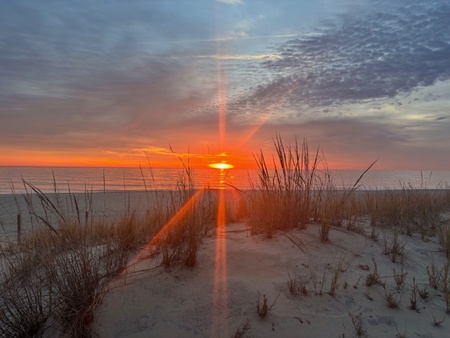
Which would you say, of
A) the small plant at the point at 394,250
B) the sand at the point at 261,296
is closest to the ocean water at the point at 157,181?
the sand at the point at 261,296

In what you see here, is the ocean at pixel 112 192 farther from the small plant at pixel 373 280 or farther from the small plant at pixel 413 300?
the small plant at pixel 413 300

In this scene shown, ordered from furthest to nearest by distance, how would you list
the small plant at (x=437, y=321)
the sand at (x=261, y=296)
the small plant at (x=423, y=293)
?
the small plant at (x=423, y=293) → the small plant at (x=437, y=321) → the sand at (x=261, y=296)

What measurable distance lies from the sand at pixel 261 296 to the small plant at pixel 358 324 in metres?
0.04

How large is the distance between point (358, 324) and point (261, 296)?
940 mm

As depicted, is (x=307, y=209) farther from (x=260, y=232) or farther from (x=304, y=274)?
(x=304, y=274)

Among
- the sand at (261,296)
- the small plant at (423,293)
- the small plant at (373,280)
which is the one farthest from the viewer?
the small plant at (373,280)

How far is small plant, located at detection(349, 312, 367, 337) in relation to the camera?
3205 millimetres

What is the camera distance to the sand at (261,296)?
3201 millimetres

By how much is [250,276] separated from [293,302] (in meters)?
0.64

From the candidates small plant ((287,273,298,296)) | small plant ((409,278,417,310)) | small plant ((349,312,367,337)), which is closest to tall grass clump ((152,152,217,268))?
small plant ((287,273,298,296))

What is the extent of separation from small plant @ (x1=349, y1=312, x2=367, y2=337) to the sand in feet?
0.12

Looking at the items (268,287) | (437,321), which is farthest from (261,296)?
(437,321)

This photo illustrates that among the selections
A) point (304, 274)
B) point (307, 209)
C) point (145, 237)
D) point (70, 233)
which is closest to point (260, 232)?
point (307, 209)

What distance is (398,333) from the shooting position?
3240 millimetres
